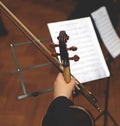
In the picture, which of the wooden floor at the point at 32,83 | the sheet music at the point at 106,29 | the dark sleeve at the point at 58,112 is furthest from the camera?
the wooden floor at the point at 32,83

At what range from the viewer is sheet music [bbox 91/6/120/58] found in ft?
4.49

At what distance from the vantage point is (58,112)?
938 millimetres

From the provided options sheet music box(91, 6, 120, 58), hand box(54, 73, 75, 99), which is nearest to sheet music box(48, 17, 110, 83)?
sheet music box(91, 6, 120, 58)


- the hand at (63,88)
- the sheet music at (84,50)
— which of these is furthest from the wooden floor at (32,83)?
the hand at (63,88)

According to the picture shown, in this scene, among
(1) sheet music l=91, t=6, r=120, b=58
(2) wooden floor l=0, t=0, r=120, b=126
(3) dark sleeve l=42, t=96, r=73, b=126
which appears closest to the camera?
(3) dark sleeve l=42, t=96, r=73, b=126

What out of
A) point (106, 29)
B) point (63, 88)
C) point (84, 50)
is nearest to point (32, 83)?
point (84, 50)

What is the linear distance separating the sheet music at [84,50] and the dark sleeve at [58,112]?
17.5 inches

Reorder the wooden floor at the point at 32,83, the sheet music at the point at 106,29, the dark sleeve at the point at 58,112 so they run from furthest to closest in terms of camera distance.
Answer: the wooden floor at the point at 32,83 → the sheet music at the point at 106,29 → the dark sleeve at the point at 58,112

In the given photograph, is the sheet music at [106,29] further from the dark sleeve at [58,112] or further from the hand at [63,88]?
the dark sleeve at [58,112]

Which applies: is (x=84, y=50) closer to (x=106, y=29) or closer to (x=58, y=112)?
(x=106, y=29)

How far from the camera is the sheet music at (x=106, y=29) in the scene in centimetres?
137

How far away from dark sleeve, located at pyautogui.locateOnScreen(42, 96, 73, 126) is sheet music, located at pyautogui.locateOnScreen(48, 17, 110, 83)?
45 centimetres

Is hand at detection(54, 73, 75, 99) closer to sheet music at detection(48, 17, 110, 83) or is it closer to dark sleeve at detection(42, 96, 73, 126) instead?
dark sleeve at detection(42, 96, 73, 126)

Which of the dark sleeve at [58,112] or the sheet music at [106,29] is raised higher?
the sheet music at [106,29]
